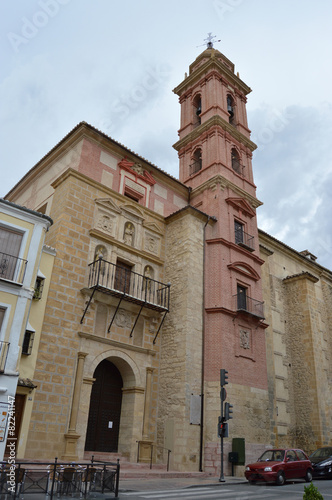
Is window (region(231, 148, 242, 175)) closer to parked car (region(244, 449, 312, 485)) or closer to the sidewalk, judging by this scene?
parked car (region(244, 449, 312, 485))

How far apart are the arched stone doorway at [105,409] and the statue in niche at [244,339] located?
587 cm

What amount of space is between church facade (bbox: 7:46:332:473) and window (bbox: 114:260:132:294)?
0.20ft

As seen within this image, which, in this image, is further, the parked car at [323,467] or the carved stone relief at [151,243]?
the carved stone relief at [151,243]

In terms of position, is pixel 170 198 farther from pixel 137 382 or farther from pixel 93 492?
pixel 93 492

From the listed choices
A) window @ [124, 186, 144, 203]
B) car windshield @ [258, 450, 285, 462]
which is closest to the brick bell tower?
car windshield @ [258, 450, 285, 462]

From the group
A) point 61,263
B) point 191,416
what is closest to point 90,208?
point 61,263

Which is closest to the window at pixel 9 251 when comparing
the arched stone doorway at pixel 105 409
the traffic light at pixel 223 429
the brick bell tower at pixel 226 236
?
the arched stone doorway at pixel 105 409

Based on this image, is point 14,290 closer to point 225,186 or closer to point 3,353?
point 3,353

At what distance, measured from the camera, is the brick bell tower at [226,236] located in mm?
18250

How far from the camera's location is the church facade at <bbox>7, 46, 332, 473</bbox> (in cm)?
1579

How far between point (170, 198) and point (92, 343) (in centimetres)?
963

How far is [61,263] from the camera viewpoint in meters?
16.2

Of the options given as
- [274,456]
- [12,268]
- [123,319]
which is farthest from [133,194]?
[274,456]

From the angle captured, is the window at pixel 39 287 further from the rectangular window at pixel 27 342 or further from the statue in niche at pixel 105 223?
the statue in niche at pixel 105 223
